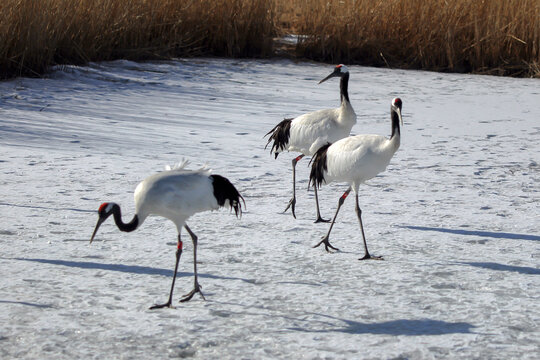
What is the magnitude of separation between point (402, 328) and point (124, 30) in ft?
28.1

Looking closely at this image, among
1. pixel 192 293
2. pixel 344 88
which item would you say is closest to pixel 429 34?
pixel 344 88

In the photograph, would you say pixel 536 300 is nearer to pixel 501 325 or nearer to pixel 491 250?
pixel 501 325

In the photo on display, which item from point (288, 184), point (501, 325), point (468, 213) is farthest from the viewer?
point (288, 184)

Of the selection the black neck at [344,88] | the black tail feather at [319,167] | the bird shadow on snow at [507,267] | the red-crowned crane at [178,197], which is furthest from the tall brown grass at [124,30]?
the bird shadow on snow at [507,267]

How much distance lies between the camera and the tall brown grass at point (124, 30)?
31.3 ft

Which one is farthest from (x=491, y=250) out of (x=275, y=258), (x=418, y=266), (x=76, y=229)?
(x=76, y=229)

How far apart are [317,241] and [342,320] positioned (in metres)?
1.30

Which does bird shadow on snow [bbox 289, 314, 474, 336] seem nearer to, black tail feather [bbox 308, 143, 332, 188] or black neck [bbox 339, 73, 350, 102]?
black tail feather [bbox 308, 143, 332, 188]

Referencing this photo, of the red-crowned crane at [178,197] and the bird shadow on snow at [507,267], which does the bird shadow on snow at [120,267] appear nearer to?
the red-crowned crane at [178,197]

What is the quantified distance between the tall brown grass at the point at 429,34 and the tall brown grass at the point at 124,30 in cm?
92

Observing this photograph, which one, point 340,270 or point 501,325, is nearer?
point 501,325

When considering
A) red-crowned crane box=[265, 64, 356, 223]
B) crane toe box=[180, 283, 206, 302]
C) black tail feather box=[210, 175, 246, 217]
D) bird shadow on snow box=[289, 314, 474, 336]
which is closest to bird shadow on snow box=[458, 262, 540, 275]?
bird shadow on snow box=[289, 314, 474, 336]

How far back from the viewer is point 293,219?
539 centimetres

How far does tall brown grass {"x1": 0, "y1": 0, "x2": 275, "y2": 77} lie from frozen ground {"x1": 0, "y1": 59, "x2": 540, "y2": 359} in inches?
26.5
